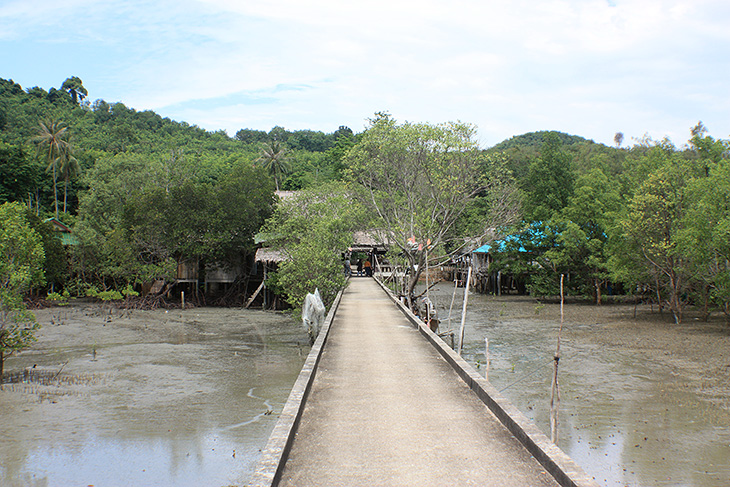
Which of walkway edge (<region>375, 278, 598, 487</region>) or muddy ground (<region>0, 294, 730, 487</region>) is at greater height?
walkway edge (<region>375, 278, 598, 487</region>)

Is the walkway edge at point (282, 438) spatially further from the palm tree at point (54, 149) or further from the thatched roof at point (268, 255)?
the palm tree at point (54, 149)

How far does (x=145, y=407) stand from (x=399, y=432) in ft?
25.9

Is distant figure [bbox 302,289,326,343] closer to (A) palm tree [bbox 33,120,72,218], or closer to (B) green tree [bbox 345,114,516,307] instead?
(B) green tree [bbox 345,114,516,307]

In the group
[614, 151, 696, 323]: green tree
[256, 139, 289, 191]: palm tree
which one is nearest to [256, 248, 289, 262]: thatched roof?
[614, 151, 696, 323]: green tree

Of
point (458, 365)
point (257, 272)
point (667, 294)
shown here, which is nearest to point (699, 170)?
point (667, 294)

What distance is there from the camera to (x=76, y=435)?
1052 cm

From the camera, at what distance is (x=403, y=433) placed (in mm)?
6375

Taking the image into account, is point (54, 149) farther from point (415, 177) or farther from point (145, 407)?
point (145, 407)

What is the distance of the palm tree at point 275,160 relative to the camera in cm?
5847

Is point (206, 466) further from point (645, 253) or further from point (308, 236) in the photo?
point (645, 253)

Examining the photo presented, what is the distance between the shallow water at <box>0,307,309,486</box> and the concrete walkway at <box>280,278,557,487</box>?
235cm

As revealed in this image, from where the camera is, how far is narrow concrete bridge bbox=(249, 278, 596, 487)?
5191 mm

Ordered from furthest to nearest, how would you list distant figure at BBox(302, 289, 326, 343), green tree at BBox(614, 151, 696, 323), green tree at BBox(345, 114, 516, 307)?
green tree at BBox(345, 114, 516, 307)
green tree at BBox(614, 151, 696, 323)
distant figure at BBox(302, 289, 326, 343)

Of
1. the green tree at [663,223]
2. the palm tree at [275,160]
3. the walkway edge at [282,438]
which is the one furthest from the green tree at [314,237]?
the palm tree at [275,160]
